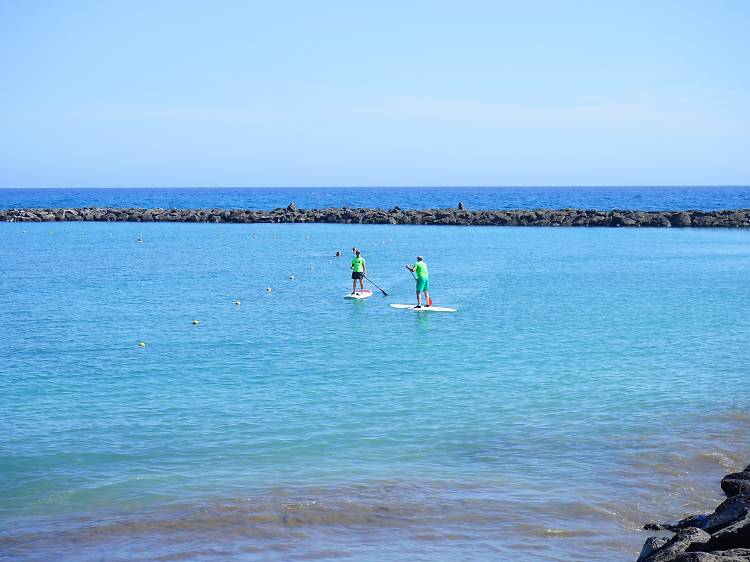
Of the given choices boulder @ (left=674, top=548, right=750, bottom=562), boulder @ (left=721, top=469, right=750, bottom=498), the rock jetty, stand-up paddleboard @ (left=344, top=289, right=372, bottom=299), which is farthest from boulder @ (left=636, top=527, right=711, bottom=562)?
the rock jetty

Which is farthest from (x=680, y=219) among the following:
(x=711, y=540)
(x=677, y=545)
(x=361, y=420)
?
(x=677, y=545)

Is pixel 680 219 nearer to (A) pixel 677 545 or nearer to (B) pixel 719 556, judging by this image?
(A) pixel 677 545

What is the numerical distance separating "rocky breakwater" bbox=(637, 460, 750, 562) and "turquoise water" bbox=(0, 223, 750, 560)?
3.31 feet

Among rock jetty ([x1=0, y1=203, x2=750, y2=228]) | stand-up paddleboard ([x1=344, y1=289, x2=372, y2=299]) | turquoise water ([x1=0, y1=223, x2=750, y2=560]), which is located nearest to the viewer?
turquoise water ([x1=0, y1=223, x2=750, y2=560])

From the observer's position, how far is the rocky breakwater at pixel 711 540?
724 cm

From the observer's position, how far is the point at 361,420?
48.7ft

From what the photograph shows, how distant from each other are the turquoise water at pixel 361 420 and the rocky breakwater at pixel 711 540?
1.01m

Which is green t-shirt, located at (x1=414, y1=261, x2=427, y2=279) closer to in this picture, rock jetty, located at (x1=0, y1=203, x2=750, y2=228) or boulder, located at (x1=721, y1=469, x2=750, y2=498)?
boulder, located at (x1=721, y1=469, x2=750, y2=498)

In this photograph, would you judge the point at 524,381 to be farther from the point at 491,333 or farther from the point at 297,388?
the point at 491,333

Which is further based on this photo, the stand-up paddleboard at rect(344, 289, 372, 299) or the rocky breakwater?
the stand-up paddleboard at rect(344, 289, 372, 299)

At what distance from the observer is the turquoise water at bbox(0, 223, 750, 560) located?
34.0ft

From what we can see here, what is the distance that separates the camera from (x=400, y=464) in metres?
12.6

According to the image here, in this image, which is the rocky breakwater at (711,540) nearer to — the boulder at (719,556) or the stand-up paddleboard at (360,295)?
the boulder at (719,556)

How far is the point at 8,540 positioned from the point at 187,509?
6.81 feet
